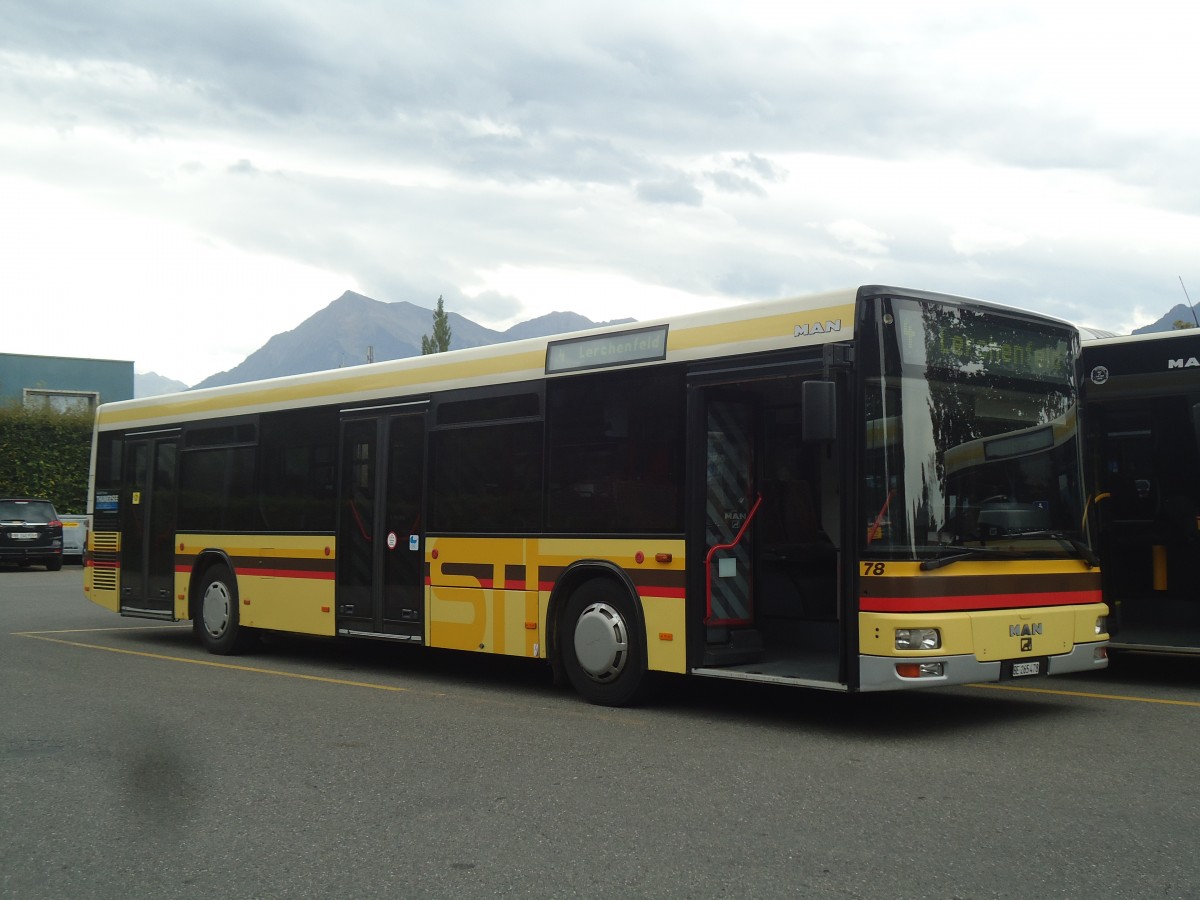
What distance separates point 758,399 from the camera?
33.0 feet

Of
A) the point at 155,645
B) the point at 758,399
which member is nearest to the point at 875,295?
the point at 758,399

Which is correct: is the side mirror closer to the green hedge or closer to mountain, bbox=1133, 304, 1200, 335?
mountain, bbox=1133, 304, 1200, 335

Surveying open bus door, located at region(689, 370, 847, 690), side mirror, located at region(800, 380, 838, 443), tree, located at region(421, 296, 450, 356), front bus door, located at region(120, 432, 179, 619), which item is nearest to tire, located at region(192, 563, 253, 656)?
front bus door, located at region(120, 432, 179, 619)

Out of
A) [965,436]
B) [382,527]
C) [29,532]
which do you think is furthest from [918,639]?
[29,532]

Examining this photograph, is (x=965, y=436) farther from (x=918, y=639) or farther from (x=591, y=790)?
(x=591, y=790)

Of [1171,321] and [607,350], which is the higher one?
[1171,321]

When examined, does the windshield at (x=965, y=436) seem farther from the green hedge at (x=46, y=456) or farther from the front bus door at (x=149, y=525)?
the green hedge at (x=46, y=456)

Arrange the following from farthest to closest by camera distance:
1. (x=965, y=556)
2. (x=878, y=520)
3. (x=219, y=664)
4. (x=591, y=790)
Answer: (x=219, y=664) → (x=965, y=556) → (x=878, y=520) → (x=591, y=790)

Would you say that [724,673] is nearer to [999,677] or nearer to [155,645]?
[999,677]

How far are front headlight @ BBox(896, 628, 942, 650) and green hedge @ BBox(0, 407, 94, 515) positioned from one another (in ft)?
111

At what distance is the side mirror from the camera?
816 cm

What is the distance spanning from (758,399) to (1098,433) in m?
3.53

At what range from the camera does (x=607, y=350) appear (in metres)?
10.3

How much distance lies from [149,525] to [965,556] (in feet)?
34.6
